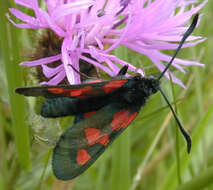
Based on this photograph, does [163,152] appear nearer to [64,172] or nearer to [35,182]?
[35,182]

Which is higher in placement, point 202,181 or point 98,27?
point 98,27

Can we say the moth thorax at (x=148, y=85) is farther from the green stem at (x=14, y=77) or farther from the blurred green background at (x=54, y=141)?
the green stem at (x=14, y=77)

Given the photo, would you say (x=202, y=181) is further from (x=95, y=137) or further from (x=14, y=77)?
(x=14, y=77)

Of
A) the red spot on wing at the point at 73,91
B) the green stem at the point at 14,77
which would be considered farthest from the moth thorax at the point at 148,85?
the green stem at the point at 14,77

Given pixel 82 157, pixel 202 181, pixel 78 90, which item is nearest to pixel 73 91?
pixel 78 90

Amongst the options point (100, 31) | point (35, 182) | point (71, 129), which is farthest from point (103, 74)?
point (35, 182)

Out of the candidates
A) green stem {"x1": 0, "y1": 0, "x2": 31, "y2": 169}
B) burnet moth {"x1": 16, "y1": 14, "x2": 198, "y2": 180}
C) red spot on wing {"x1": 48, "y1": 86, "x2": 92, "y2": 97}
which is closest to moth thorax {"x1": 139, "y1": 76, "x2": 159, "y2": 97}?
burnet moth {"x1": 16, "y1": 14, "x2": 198, "y2": 180}

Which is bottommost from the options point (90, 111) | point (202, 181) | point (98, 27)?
point (202, 181)
